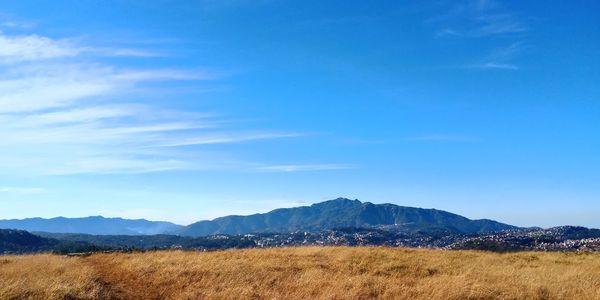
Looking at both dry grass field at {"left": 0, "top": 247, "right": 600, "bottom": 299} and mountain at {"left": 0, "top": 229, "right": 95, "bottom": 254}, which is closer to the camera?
dry grass field at {"left": 0, "top": 247, "right": 600, "bottom": 299}

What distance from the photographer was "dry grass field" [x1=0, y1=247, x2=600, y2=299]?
1759 cm

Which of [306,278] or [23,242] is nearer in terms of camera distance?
[306,278]

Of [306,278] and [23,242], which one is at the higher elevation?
[306,278]

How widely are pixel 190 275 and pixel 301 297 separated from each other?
7.43 meters

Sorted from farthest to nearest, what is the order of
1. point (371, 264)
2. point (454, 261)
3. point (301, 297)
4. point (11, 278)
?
1. point (454, 261)
2. point (371, 264)
3. point (11, 278)
4. point (301, 297)

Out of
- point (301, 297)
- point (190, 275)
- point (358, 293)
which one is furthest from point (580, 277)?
point (190, 275)

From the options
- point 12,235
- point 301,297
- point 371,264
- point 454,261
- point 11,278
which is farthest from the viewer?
point 12,235

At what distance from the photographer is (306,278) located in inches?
821

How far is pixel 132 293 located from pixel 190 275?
432 centimetres

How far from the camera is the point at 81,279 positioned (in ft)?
63.7

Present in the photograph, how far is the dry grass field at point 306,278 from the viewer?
17.6 m

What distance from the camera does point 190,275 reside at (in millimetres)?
22359

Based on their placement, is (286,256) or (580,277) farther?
(286,256)

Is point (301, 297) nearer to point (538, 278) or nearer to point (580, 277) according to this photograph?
point (538, 278)
